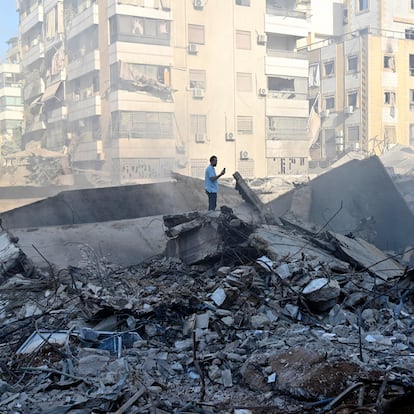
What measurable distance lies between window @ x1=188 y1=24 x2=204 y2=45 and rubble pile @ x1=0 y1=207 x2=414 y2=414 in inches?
1055

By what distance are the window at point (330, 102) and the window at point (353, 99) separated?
1.23 m

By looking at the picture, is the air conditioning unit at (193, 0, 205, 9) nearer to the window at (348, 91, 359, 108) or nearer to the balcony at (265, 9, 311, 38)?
the balcony at (265, 9, 311, 38)

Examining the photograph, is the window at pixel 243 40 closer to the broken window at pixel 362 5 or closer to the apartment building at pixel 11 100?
the broken window at pixel 362 5

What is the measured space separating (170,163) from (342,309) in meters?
26.7

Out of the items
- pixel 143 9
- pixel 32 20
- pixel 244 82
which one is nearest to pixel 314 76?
pixel 244 82

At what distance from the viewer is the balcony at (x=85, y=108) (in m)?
32.2

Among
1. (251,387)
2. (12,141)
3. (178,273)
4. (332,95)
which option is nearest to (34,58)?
(12,141)

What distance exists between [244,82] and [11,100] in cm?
1975

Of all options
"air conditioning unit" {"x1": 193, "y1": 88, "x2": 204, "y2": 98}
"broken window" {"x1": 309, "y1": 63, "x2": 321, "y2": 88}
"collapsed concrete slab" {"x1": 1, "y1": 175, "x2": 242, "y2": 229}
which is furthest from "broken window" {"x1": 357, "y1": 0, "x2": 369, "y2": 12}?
"collapsed concrete slab" {"x1": 1, "y1": 175, "x2": 242, "y2": 229}

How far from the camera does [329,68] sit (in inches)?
1591

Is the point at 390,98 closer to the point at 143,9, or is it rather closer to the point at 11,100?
the point at 143,9

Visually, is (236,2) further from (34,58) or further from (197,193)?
(197,193)

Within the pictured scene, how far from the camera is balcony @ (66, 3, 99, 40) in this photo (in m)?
30.4

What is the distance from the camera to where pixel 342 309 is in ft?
18.5
